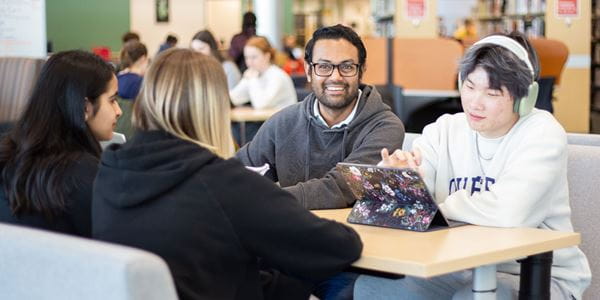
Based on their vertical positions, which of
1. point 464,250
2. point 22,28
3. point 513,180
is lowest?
point 464,250

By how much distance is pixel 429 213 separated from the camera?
228 cm

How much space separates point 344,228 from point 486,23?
10.4 meters

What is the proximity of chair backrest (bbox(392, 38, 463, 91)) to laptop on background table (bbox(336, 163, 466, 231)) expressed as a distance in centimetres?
615

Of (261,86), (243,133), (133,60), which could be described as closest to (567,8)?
(261,86)

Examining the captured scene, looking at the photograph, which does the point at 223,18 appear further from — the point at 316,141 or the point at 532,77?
the point at 532,77

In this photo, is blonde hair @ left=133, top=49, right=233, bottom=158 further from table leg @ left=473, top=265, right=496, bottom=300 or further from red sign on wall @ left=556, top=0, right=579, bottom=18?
red sign on wall @ left=556, top=0, right=579, bottom=18

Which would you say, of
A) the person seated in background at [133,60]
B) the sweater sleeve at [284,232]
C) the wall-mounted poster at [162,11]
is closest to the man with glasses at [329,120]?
the sweater sleeve at [284,232]

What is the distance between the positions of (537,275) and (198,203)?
87cm

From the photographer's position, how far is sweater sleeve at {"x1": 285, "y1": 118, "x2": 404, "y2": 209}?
270 centimetres

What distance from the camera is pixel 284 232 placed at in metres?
1.90

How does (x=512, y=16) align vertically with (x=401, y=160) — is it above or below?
above

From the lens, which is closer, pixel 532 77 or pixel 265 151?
pixel 532 77

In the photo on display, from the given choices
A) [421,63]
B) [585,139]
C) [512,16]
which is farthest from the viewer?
[512,16]

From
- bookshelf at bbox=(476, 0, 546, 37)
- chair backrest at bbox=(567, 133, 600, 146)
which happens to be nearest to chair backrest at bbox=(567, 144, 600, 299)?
chair backrest at bbox=(567, 133, 600, 146)
